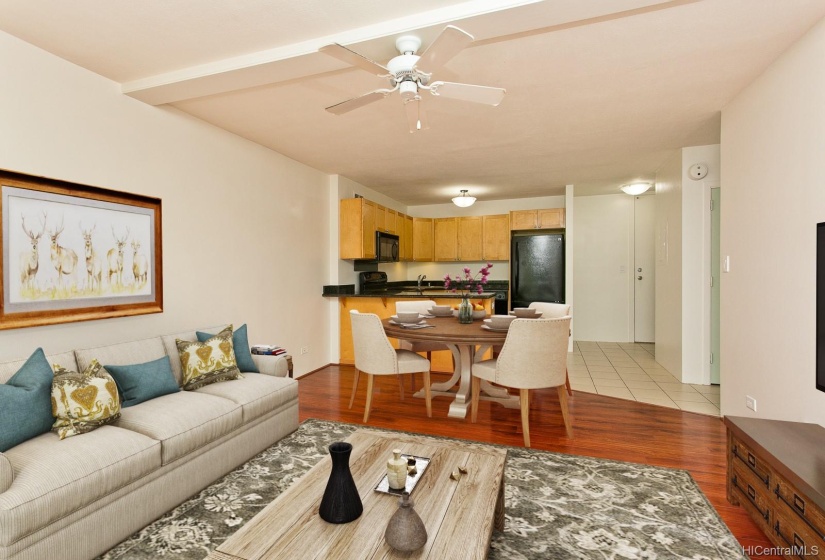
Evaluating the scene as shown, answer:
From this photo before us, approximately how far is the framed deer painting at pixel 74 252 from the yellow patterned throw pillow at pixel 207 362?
507 millimetres

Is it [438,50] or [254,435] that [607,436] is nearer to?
[254,435]

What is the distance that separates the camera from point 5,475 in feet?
5.03

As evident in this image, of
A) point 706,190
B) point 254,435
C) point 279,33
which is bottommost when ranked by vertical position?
point 254,435

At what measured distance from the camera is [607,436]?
3.11 meters

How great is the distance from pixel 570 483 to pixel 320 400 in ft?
7.86

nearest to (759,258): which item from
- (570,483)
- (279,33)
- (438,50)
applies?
(570,483)

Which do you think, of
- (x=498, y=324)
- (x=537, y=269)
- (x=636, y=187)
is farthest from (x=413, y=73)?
(x=537, y=269)

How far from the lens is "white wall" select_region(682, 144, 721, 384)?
4352mm

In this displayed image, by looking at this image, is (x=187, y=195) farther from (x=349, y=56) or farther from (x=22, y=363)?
(x=349, y=56)

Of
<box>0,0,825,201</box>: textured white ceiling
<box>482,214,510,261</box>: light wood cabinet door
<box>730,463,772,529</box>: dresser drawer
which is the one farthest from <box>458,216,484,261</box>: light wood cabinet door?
<box>730,463,772,529</box>: dresser drawer

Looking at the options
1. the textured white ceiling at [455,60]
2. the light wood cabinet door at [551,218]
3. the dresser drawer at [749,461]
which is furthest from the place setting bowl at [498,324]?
the light wood cabinet door at [551,218]

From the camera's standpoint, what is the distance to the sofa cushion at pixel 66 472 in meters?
1.50

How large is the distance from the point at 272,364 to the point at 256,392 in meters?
0.45

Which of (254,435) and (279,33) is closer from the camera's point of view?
(279,33)
